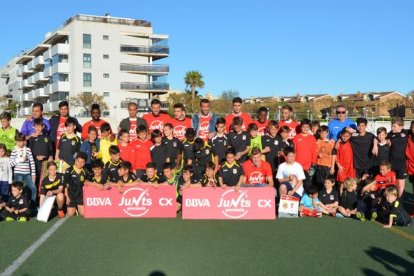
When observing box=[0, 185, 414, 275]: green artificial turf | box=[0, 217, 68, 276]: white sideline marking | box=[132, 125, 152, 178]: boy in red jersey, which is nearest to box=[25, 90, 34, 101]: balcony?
box=[132, 125, 152, 178]: boy in red jersey

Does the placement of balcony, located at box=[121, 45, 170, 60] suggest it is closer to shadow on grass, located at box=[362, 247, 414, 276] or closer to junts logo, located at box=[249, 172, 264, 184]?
junts logo, located at box=[249, 172, 264, 184]

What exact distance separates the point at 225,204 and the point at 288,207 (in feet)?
4.01

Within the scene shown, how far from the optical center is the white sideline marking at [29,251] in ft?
18.1

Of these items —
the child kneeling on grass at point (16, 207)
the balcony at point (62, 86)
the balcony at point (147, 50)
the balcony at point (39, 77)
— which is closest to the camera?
the child kneeling on grass at point (16, 207)

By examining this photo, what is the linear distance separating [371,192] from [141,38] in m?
60.5

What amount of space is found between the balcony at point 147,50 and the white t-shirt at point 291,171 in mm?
57874

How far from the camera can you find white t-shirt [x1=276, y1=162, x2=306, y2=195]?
928 centimetres

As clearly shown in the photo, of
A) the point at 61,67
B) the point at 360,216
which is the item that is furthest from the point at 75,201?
the point at 61,67

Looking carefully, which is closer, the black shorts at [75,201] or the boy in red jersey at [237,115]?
the black shorts at [75,201]

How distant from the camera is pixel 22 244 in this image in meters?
6.76

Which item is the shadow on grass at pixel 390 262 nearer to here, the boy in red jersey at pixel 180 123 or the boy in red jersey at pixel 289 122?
the boy in red jersey at pixel 289 122

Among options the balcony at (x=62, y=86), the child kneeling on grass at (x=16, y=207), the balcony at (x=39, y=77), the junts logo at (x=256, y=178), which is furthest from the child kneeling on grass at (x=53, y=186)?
the balcony at (x=39, y=77)

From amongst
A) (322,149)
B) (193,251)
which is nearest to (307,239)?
(193,251)

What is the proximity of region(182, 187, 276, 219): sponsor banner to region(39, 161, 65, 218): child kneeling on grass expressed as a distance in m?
2.40
